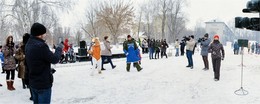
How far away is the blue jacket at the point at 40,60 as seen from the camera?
17.2 ft

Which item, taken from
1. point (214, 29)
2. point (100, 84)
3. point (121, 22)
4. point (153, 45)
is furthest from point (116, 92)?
point (214, 29)

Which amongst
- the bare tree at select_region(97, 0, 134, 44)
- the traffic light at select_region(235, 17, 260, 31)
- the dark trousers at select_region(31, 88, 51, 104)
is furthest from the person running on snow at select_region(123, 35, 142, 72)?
the bare tree at select_region(97, 0, 134, 44)

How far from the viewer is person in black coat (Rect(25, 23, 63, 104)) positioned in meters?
5.25

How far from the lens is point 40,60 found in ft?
17.4

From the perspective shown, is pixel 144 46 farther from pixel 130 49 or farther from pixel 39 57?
pixel 39 57

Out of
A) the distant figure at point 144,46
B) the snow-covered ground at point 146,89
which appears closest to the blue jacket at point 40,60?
the snow-covered ground at point 146,89

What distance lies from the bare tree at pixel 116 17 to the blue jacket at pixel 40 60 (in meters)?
50.1

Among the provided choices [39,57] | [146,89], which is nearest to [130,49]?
[146,89]

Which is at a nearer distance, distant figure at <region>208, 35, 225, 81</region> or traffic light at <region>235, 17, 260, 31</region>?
traffic light at <region>235, 17, 260, 31</region>

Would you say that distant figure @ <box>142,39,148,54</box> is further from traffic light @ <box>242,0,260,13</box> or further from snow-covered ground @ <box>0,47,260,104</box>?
traffic light @ <box>242,0,260,13</box>

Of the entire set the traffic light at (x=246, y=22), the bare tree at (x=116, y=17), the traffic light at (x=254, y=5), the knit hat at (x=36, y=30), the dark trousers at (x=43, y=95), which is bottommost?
the dark trousers at (x=43, y=95)

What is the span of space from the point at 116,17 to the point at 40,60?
51349 millimetres

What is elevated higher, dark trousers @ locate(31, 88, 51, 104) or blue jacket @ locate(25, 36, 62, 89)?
blue jacket @ locate(25, 36, 62, 89)

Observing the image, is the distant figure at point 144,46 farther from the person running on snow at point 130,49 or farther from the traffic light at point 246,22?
the traffic light at point 246,22
